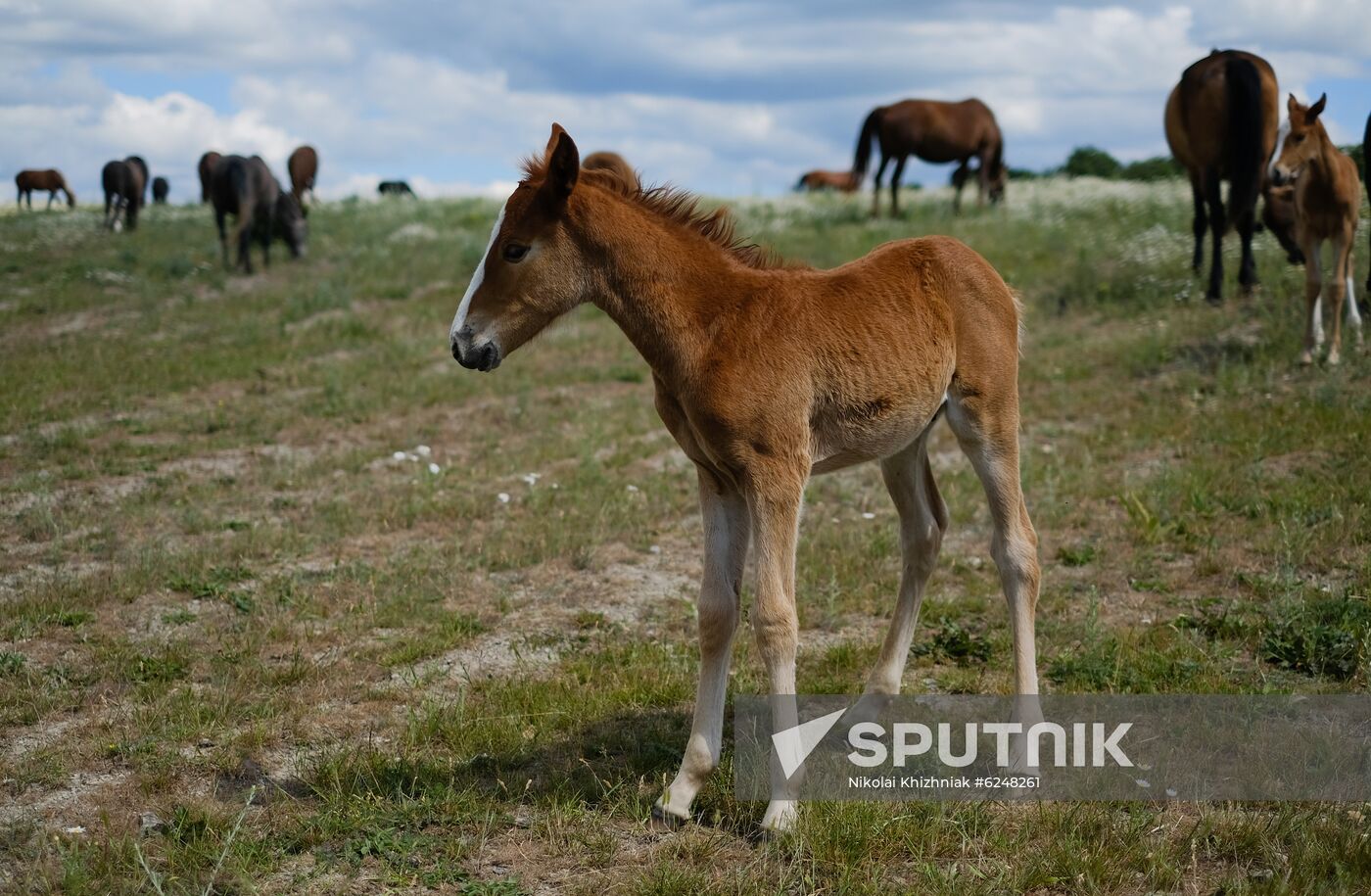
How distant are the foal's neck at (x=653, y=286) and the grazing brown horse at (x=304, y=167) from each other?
27550 mm

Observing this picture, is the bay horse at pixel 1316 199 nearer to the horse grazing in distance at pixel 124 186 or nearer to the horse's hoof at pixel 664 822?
the horse's hoof at pixel 664 822

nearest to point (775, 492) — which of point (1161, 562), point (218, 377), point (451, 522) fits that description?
point (1161, 562)

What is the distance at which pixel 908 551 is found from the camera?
516cm

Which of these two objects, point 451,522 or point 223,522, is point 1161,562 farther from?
point 223,522

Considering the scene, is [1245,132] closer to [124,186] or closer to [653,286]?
[653,286]

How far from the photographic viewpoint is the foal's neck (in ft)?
14.3

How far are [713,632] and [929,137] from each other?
20.3m

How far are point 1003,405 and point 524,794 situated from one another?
2.49 meters

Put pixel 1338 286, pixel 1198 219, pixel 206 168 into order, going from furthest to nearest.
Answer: pixel 206 168
pixel 1198 219
pixel 1338 286

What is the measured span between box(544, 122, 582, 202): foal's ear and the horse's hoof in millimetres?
2327

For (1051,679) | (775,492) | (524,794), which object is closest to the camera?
(775,492)

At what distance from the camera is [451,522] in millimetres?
8188

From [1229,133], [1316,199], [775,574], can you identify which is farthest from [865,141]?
[775,574]
